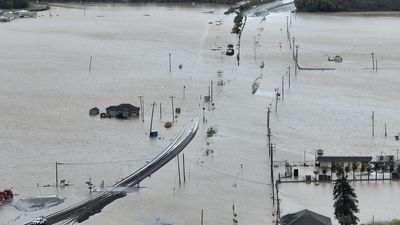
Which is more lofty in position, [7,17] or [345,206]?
[7,17]

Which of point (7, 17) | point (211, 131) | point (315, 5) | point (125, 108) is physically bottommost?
point (211, 131)

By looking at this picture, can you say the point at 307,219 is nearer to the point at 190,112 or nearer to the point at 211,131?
the point at 211,131

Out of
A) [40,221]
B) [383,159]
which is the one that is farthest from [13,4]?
[40,221]

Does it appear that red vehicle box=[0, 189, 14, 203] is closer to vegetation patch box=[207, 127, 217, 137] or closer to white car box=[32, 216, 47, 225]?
white car box=[32, 216, 47, 225]

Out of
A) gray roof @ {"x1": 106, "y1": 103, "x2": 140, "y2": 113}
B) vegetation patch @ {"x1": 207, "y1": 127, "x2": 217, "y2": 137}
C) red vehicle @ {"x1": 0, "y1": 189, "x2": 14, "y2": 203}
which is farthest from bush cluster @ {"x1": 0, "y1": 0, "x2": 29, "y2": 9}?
red vehicle @ {"x1": 0, "y1": 189, "x2": 14, "y2": 203}

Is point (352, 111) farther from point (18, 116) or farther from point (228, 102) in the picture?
point (18, 116)

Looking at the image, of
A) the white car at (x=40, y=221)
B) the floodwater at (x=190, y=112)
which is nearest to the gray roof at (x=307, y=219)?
the floodwater at (x=190, y=112)

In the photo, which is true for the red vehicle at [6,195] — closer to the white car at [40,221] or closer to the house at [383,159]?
the white car at [40,221]
